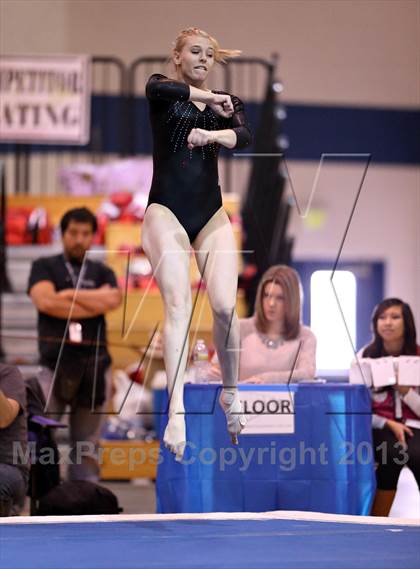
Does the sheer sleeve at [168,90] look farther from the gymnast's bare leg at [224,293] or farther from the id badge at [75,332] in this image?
the id badge at [75,332]

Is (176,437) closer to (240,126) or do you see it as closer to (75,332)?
(240,126)

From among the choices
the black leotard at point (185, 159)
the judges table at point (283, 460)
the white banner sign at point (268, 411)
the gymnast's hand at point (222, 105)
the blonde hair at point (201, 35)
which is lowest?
the judges table at point (283, 460)

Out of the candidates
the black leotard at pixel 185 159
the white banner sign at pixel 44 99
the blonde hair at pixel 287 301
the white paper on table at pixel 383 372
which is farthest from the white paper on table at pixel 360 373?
the white banner sign at pixel 44 99

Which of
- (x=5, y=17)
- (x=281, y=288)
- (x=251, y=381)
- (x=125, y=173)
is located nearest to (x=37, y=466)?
(x=251, y=381)

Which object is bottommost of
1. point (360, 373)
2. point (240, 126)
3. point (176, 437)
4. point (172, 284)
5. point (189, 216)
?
point (176, 437)

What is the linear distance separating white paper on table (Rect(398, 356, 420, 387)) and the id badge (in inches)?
67.3

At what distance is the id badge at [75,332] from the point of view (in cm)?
577

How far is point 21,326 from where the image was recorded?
8023mm

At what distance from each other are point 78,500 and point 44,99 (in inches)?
135

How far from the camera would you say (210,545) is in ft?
12.2

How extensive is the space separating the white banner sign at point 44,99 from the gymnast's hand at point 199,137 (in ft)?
11.6

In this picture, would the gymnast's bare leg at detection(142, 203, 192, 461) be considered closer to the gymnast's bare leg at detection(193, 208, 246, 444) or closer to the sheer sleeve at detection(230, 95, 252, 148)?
the gymnast's bare leg at detection(193, 208, 246, 444)

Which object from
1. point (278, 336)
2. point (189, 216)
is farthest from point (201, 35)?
point (278, 336)

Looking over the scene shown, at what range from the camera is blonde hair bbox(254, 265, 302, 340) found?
502cm
